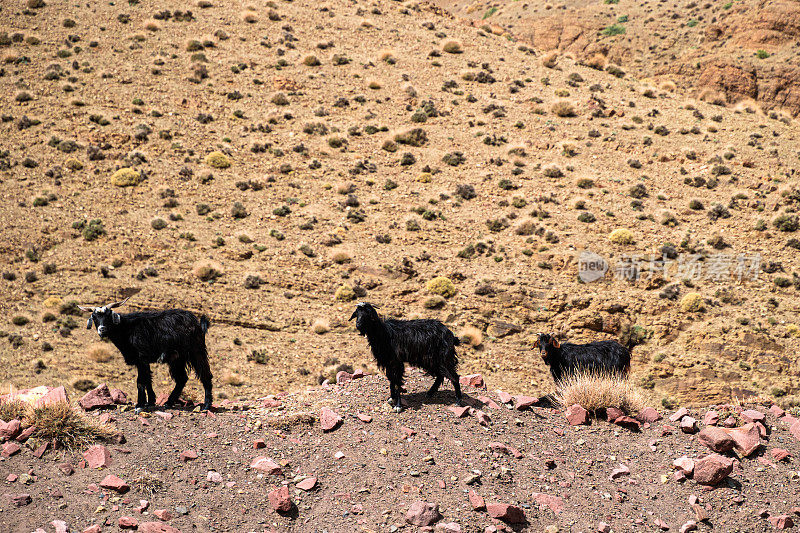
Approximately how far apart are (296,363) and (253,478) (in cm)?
1184

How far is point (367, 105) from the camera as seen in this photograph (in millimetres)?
41375

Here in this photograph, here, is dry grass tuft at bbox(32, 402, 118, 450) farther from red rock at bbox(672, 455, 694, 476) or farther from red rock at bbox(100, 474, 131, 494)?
red rock at bbox(672, 455, 694, 476)

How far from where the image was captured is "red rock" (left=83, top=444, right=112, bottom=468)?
30.0ft

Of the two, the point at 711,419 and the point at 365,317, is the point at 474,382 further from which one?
the point at 711,419

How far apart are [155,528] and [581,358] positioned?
451 inches

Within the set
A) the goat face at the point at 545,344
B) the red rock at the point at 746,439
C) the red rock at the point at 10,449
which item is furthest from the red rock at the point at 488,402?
the red rock at the point at 10,449

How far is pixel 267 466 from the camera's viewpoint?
959cm

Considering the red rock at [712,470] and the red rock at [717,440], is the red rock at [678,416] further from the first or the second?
the red rock at [712,470]

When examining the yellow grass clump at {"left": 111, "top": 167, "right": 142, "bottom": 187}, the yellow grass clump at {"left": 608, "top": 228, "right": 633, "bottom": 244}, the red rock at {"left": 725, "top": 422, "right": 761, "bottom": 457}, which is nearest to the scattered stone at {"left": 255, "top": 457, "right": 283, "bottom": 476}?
the red rock at {"left": 725, "top": 422, "right": 761, "bottom": 457}

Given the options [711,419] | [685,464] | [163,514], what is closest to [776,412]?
[711,419]

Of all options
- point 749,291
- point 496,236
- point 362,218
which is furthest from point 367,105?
point 749,291

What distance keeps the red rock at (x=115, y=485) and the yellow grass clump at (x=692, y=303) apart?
2294 centimetres

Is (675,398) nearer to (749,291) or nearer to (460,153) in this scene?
(749,291)

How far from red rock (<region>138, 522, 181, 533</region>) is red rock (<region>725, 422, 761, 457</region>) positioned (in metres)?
10.5
